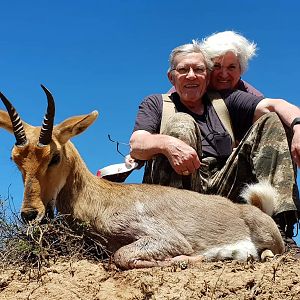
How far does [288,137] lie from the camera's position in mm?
8344

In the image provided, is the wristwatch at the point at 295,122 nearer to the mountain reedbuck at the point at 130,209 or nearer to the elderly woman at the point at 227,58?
the mountain reedbuck at the point at 130,209

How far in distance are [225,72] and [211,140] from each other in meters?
1.27

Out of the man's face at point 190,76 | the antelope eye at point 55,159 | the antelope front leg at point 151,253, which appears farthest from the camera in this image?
the man's face at point 190,76

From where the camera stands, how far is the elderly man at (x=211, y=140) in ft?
26.1

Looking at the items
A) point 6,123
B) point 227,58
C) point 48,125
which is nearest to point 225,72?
point 227,58

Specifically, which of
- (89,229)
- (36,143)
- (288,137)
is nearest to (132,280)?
(89,229)

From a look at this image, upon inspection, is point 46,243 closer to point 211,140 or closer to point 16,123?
point 16,123

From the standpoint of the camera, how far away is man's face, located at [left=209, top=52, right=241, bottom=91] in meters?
9.50

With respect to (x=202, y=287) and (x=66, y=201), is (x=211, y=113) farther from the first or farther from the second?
(x=202, y=287)

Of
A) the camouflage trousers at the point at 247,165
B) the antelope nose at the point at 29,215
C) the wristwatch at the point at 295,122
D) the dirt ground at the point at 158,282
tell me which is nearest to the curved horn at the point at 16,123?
the antelope nose at the point at 29,215

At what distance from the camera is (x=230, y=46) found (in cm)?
962

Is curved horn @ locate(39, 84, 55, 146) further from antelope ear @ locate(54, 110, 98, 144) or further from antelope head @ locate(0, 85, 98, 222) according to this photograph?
antelope ear @ locate(54, 110, 98, 144)

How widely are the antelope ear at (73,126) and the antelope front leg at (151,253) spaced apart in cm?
156

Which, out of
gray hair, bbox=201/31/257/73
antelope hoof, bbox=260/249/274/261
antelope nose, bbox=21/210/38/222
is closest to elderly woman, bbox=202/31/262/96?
gray hair, bbox=201/31/257/73
